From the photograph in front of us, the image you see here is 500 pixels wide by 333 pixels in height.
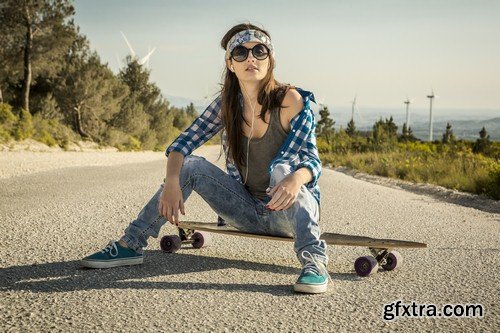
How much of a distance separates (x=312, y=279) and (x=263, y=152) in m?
0.85

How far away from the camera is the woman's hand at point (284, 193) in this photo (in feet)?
9.46

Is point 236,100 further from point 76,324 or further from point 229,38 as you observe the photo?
point 76,324

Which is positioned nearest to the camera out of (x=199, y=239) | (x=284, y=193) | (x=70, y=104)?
(x=284, y=193)

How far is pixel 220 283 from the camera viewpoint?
3.15 meters

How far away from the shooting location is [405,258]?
4.09 m

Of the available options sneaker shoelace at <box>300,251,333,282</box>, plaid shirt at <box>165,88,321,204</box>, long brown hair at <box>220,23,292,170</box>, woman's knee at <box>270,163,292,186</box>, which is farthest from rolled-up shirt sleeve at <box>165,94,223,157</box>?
sneaker shoelace at <box>300,251,333,282</box>

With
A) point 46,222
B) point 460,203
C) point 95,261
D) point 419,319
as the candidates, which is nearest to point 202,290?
point 95,261

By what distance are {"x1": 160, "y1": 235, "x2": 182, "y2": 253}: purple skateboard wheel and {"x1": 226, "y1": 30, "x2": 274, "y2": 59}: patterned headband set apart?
138 centimetres

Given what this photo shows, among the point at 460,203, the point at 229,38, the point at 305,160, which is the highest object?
the point at 229,38

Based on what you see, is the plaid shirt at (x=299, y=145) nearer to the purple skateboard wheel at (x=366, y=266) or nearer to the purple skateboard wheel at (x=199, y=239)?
the purple skateboard wheel at (x=366, y=266)

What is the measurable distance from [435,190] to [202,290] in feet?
29.2

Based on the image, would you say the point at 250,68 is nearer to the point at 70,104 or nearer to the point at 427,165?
the point at 427,165

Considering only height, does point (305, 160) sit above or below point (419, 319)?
above

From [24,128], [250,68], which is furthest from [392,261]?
[24,128]
